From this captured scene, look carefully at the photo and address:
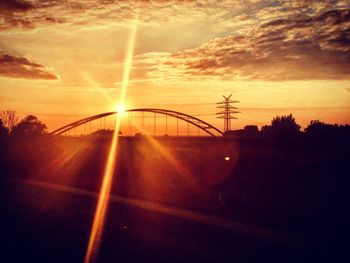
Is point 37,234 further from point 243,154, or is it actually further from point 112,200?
point 243,154

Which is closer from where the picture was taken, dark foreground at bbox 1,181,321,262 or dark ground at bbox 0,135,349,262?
dark foreground at bbox 1,181,321,262

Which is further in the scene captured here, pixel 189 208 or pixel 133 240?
pixel 189 208

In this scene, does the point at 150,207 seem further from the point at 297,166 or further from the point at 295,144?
the point at 295,144

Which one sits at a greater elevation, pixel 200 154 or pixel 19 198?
pixel 200 154

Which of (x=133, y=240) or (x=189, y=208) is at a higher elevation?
(x=189, y=208)

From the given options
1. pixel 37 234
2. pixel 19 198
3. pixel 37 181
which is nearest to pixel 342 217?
pixel 37 234

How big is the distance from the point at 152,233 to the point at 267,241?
5728 millimetres

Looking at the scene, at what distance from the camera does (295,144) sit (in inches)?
2616

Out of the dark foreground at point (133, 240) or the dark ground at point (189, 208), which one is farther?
the dark ground at point (189, 208)

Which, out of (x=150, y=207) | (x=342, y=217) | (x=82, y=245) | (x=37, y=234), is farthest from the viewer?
(x=150, y=207)

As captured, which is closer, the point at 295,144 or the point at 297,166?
the point at 297,166

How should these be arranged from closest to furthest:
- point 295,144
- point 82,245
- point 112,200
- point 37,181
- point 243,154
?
point 82,245 → point 112,200 → point 37,181 → point 243,154 → point 295,144

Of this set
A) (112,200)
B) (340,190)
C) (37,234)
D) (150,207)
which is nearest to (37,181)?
(112,200)

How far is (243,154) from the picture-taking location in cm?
5150
